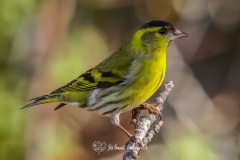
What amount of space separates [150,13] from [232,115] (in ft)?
4.53

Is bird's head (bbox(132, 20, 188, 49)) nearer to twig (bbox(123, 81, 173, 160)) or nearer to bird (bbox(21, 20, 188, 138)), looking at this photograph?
bird (bbox(21, 20, 188, 138))

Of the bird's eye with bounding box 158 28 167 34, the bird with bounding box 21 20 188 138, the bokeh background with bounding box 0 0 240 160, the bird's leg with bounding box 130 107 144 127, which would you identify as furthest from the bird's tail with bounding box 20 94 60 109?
the bokeh background with bounding box 0 0 240 160

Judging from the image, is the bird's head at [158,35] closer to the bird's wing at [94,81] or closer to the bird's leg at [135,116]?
the bird's wing at [94,81]

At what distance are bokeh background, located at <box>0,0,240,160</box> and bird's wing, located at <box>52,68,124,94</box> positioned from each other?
1.29 meters

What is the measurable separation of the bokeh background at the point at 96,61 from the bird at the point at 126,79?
51.5 inches

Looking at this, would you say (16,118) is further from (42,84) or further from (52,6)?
(52,6)

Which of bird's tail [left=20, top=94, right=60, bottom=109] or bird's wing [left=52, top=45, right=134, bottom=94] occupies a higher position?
bird's tail [left=20, top=94, right=60, bottom=109]

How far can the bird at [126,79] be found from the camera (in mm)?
5145

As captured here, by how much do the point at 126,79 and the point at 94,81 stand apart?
285 millimetres

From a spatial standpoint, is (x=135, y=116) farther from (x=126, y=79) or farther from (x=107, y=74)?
(x=107, y=74)

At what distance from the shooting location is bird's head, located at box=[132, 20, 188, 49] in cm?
525

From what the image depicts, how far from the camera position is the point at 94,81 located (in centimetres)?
539

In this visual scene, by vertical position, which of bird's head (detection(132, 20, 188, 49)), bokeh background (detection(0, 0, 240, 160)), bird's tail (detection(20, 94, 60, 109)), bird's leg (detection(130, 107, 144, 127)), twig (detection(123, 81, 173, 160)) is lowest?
bokeh background (detection(0, 0, 240, 160))

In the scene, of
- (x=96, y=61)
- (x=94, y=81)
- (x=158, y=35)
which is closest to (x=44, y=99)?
(x=94, y=81)
